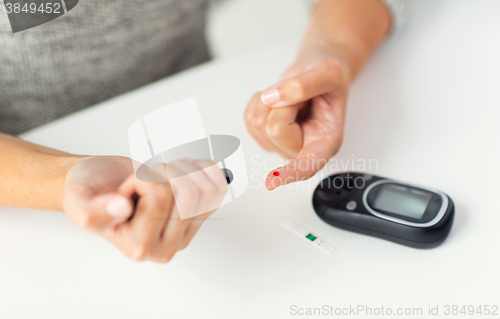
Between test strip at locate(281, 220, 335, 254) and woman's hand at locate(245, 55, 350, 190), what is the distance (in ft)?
0.12

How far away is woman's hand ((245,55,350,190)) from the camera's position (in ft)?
1.07

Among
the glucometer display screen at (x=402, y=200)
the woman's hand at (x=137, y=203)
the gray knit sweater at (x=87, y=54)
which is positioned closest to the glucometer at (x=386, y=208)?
the glucometer display screen at (x=402, y=200)

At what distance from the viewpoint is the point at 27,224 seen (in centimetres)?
34

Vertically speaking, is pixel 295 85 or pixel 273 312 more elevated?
pixel 295 85

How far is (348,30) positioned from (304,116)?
156 mm

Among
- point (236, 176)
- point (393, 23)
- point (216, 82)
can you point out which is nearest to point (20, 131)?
point (216, 82)

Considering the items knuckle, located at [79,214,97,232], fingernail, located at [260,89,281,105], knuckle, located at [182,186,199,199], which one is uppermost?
knuckle, located at [79,214,97,232]

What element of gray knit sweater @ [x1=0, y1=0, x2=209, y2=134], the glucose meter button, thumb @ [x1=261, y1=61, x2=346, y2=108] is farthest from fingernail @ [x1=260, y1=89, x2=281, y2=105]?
gray knit sweater @ [x1=0, y1=0, x2=209, y2=134]

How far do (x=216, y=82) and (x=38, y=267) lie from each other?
0.27 meters

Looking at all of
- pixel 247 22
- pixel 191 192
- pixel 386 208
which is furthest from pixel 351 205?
pixel 247 22

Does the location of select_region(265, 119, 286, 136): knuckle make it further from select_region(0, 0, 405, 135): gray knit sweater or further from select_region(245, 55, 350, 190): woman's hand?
select_region(0, 0, 405, 135): gray knit sweater

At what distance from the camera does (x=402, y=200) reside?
30 cm

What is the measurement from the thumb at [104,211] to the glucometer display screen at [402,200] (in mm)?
186

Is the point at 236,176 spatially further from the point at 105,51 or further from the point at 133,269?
the point at 105,51
